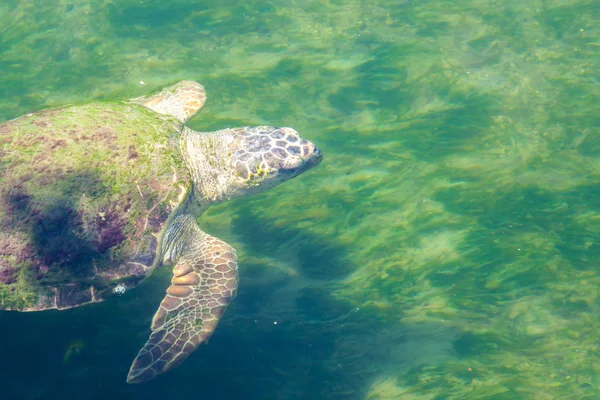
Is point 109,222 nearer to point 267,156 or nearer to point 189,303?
point 189,303

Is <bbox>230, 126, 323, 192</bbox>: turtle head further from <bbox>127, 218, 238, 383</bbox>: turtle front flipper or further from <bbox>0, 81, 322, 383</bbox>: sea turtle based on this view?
<bbox>127, 218, 238, 383</bbox>: turtle front flipper

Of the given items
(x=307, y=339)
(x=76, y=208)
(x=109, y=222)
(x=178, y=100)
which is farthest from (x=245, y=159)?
(x=307, y=339)

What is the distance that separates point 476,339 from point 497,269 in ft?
2.74

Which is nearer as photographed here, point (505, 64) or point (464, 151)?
point (464, 151)

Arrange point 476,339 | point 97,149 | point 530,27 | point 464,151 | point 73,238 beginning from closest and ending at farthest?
point 73,238 → point 97,149 → point 476,339 → point 464,151 → point 530,27

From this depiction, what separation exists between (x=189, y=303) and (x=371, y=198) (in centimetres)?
245

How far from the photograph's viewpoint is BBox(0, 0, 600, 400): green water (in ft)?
11.5

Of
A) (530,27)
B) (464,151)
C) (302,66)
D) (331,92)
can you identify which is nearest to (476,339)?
(464,151)

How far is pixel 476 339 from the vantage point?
12.4ft

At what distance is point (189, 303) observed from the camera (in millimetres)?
3621

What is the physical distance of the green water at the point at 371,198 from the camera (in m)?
3.51

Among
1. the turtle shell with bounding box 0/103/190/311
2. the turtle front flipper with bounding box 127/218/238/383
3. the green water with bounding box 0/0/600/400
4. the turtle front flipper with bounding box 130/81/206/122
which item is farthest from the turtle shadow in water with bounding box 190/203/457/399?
the turtle front flipper with bounding box 130/81/206/122

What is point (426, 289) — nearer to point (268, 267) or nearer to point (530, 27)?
point (268, 267)

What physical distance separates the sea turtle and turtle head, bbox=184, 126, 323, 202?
3.4 inches
